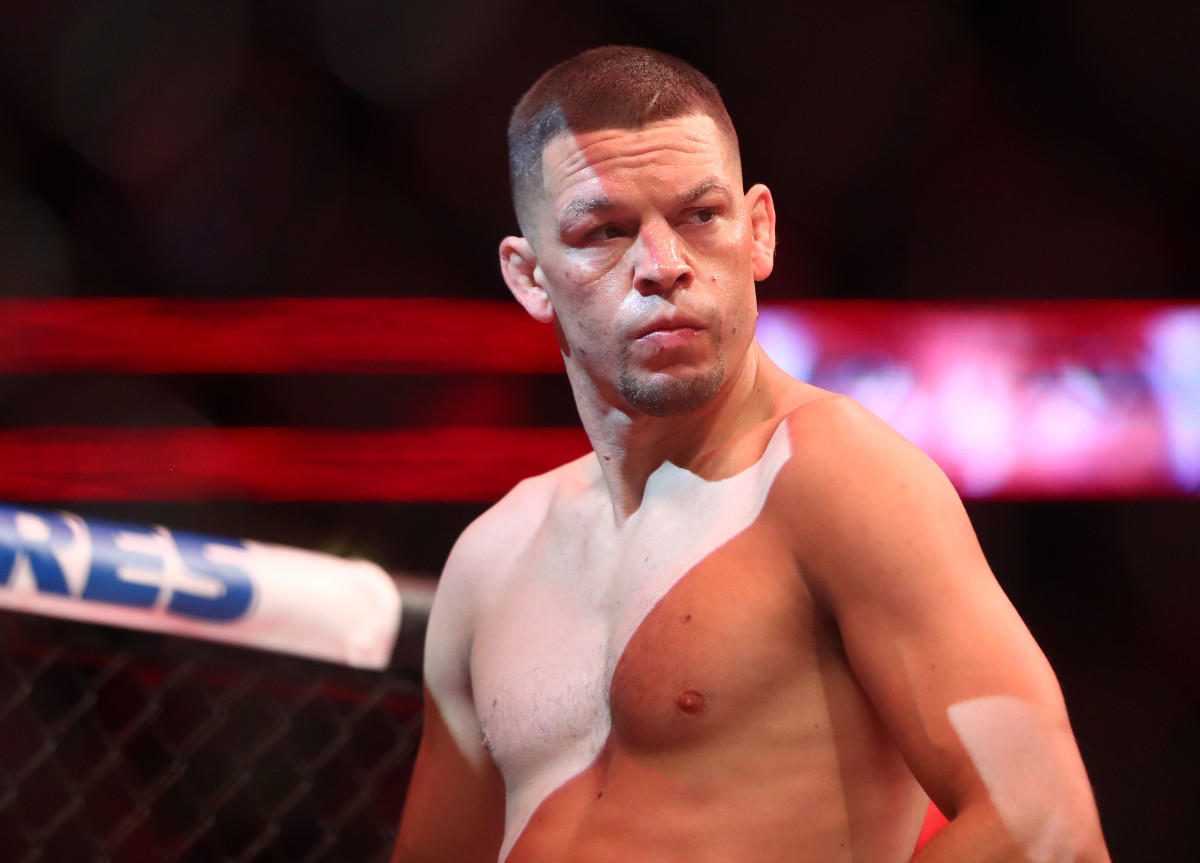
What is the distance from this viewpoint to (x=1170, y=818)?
1688mm

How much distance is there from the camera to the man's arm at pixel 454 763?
1167 millimetres

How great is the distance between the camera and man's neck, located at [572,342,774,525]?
3.44 ft

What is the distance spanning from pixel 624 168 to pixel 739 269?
15 centimetres

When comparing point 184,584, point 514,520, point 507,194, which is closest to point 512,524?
point 514,520

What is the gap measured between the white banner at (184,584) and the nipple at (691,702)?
0.81 meters

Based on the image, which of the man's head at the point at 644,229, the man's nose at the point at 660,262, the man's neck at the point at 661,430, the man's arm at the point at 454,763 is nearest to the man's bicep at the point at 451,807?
the man's arm at the point at 454,763

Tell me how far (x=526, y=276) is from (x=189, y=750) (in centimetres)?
107

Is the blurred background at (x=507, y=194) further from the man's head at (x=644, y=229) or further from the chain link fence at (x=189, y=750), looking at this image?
the man's head at (x=644, y=229)

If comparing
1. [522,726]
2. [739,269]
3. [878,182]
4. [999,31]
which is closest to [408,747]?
[522,726]

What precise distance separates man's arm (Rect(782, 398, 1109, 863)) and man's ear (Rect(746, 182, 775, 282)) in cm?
28

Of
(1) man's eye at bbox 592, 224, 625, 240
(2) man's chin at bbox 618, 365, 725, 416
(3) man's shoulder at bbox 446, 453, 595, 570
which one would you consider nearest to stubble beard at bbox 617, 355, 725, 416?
(2) man's chin at bbox 618, 365, 725, 416

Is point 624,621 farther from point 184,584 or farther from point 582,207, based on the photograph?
point 184,584

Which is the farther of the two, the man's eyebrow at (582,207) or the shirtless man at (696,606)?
the man's eyebrow at (582,207)

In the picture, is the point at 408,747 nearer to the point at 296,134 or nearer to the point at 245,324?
the point at 245,324
